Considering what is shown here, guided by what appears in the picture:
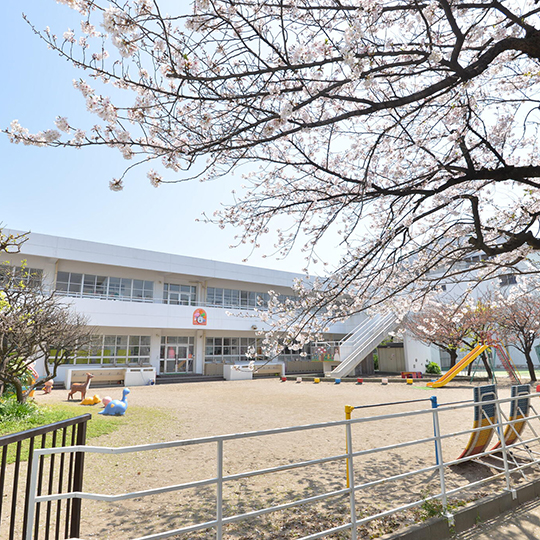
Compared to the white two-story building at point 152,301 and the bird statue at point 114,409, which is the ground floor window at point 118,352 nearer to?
the white two-story building at point 152,301

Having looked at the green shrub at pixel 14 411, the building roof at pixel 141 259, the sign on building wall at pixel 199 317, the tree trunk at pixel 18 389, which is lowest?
the green shrub at pixel 14 411

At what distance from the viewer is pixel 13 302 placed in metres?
9.07

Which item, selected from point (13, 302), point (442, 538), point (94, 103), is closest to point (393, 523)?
point (442, 538)

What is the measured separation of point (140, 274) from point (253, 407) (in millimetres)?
14866

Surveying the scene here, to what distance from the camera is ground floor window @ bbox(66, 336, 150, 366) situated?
2044 cm

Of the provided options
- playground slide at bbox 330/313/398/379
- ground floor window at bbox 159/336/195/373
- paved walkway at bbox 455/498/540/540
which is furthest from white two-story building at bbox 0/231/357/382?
paved walkway at bbox 455/498/540/540

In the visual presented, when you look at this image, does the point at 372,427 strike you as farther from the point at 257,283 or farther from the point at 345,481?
the point at 257,283

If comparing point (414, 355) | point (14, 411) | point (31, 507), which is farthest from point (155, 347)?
point (31, 507)

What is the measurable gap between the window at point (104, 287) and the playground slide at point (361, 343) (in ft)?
42.4

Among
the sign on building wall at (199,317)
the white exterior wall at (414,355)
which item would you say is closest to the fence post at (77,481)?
the sign on building wall at (199,317)

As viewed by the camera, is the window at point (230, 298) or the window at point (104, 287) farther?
the window at point (230, 298)

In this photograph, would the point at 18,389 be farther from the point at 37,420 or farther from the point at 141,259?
the point at 141,259

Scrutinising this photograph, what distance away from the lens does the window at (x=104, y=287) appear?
20.8m

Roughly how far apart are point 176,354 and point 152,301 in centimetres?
398
